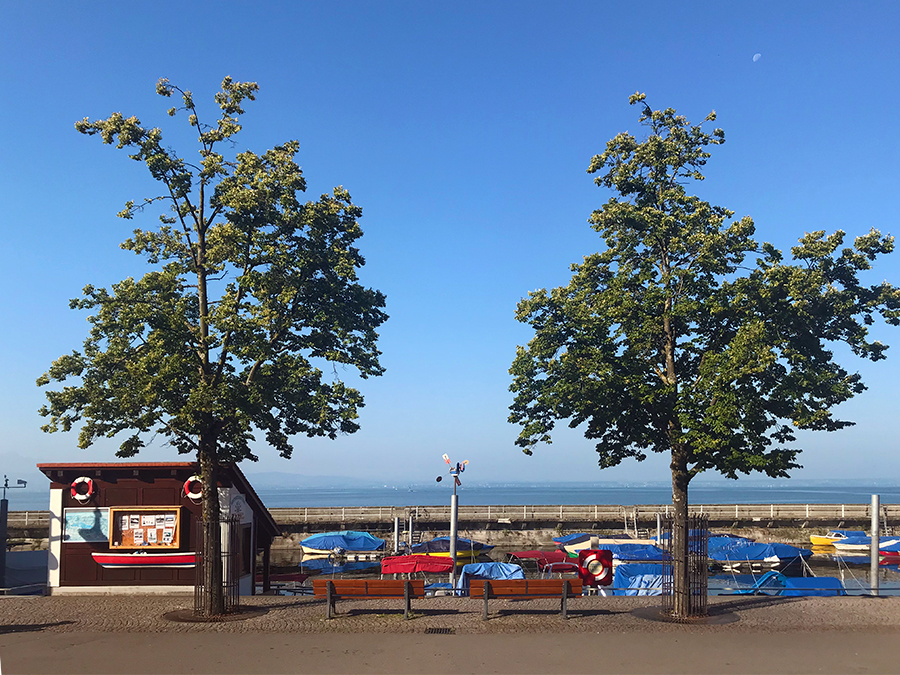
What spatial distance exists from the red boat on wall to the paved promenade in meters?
2.27

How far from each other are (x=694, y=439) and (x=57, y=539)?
60.3 ft

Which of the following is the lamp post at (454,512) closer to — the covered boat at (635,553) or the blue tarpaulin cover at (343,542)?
the covered boat at (635,553)

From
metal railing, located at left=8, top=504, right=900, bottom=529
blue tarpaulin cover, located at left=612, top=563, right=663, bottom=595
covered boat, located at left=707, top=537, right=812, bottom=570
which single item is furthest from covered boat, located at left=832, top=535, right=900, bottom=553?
blue tarpaulin cover, located at left=612, top=563, right=663, bottom=595

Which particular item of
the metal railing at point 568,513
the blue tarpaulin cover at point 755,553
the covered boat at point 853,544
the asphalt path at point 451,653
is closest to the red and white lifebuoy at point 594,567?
the asphalt path at point 451,653

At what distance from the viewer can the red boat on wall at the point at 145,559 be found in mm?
22125

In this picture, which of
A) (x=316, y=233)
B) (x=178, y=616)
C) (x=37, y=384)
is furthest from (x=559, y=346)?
(x=37, y=384)

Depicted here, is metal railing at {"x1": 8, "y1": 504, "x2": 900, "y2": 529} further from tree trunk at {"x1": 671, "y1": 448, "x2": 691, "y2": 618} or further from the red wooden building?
tree trunk at {"x1": 671, "y1": 448, "x2": 691, "y2": 618}

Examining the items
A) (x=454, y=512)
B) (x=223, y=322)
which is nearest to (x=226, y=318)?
(x=223, y=322)

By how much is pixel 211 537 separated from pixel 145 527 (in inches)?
201

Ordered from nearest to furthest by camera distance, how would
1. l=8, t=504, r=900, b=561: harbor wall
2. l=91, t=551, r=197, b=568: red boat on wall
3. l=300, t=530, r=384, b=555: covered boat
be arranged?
l=91, t=551, r=197, b=568: red boat on wall → l=300, t=530, r=384, b=555: covered boat → l=8, t=504, r=900, b=561: harbor wall

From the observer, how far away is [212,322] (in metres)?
19.2

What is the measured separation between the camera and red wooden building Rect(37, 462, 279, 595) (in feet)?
73.0

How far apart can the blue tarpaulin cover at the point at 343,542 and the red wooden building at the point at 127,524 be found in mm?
22522

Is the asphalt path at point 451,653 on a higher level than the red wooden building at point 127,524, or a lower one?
lower
